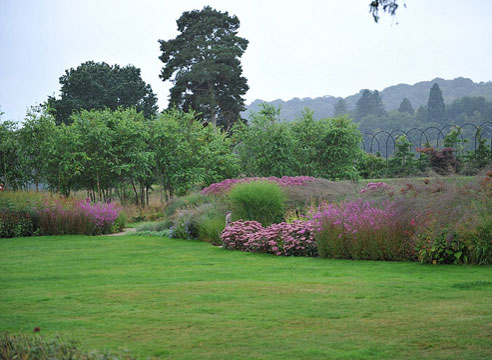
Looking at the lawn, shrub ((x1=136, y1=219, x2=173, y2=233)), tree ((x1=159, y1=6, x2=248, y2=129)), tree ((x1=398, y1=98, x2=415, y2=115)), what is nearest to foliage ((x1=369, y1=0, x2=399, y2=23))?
the lawn

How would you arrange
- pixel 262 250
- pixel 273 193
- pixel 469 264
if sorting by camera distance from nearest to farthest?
pixel 469 264 < pixel 262 250 < pixel 273 193

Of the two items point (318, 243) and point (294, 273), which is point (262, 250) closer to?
point (318, 243)

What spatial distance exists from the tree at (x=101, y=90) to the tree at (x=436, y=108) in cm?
2300

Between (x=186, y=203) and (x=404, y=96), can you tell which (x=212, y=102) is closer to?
(x=186, y=203)

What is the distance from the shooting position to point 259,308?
485 centimetres

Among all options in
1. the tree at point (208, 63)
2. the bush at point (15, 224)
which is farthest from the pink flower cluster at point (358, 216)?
the tree at point (208, 63)

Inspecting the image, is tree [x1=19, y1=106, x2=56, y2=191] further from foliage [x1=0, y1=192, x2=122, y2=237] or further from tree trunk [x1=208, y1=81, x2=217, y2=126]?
tree trunk [x1=208, y1=81, x2=217, y2=126]

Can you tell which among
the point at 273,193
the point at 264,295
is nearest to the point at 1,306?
the point at 264,295

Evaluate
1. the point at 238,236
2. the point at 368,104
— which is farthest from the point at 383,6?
the point at 368,104

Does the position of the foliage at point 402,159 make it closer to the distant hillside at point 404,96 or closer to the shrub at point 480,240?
the shrub at point 480,240

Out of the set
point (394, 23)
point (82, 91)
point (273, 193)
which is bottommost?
point (273, 193)

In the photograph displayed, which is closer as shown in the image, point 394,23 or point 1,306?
point 394,23

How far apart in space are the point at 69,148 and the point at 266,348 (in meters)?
14.8

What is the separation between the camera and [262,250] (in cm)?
971
